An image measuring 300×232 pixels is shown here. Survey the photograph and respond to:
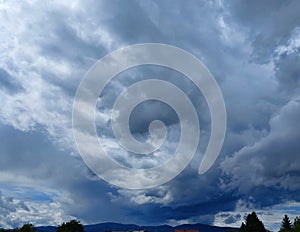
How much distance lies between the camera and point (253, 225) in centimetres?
15188

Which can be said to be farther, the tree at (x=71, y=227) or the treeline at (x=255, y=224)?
the tree at (x=71, y=227)

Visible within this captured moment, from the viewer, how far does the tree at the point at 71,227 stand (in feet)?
575

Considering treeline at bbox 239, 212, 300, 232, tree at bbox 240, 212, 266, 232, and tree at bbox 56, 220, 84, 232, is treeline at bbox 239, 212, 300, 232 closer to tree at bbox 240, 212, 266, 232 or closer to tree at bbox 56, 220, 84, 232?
tree at bbox 240, 212, 266, 232

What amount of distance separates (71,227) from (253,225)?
78.3 m

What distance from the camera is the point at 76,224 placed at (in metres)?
180

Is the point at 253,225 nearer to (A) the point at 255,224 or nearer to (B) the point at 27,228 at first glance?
(A) the point at 255,224

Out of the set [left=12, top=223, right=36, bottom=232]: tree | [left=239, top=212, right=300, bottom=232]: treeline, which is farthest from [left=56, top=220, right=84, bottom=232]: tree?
[left=239, top=212, right=300, bottom=232]: treeline

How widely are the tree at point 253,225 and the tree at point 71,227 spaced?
72.2 meters

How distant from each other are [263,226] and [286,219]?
9550mm

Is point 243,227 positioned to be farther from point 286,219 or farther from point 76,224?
point 76,224

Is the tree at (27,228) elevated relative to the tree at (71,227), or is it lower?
lower

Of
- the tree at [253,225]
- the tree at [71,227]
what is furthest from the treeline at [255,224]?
the tree at [71,227]

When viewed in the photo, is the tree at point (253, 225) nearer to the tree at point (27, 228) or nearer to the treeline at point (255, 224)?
the treeline at point (255, 224)

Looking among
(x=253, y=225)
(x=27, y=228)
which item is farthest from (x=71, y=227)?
(x=253, y=225)
